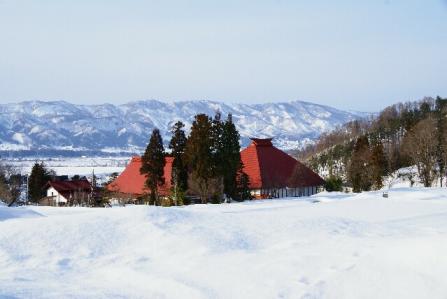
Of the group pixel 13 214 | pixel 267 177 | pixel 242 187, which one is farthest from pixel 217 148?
pixel 13 214

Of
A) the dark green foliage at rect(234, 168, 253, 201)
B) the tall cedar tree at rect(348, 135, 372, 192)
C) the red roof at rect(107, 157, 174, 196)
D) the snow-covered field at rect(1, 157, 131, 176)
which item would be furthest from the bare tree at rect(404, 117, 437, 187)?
the snow-covered field at rect(1, 157, 131, 176)

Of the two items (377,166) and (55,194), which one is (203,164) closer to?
(377,166)

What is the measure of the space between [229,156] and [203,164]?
158cm

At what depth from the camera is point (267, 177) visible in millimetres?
35438

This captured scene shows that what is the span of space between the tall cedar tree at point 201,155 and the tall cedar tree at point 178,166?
1.09m

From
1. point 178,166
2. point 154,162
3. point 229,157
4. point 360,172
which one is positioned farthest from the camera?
point 360,172

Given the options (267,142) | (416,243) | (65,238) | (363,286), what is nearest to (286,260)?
(363,286)

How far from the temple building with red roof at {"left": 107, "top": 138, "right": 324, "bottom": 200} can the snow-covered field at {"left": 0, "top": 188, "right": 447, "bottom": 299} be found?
68.2 feet

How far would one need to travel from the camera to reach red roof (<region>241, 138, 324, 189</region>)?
35219 millimetres

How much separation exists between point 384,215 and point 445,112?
51.8 metres

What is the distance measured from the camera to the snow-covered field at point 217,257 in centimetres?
743

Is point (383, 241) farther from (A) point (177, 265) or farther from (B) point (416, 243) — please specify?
(A) point (177, 265)

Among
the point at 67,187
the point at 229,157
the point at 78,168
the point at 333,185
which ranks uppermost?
the point at 78,168

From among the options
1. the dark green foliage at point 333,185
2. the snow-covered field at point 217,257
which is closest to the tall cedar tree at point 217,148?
the snow-covered field at point 217,257
